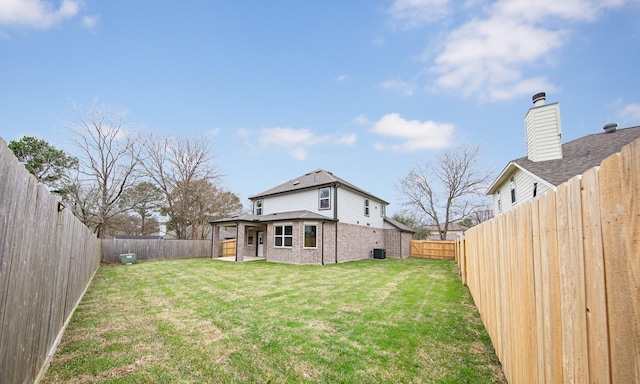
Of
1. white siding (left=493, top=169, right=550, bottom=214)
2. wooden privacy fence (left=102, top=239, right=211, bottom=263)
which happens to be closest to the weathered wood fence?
white siding (left=493, top=169, right=550, bottom=214)

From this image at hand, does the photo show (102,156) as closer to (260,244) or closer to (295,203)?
(260,244)

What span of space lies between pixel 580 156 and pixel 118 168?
1007 inches

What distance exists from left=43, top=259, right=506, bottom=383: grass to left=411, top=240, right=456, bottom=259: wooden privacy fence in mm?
14577

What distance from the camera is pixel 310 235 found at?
15.8 m

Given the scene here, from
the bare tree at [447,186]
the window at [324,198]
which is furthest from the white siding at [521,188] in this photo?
the bare tree at [447,186]

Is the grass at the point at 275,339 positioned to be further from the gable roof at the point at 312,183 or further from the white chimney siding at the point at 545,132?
the gable roof at the point at 312,183

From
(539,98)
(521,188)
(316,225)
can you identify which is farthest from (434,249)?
(539,98)

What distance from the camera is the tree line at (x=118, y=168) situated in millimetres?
17953

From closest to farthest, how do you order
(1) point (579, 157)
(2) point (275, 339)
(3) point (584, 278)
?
(3) point (584, 278) → (2) point (275, 339) → (1) point (579, 157)

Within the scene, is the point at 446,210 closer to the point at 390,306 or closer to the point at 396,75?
the point at 396,75

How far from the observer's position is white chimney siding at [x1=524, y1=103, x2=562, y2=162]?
973cm

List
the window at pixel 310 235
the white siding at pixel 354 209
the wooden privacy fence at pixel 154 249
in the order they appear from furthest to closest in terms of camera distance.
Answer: the white siding at pixel 354 209
the wooden privacy fence at pixel 154 249
the window at pixel 310 235

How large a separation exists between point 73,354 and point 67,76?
14202mm

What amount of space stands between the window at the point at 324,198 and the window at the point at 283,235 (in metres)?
2.50
